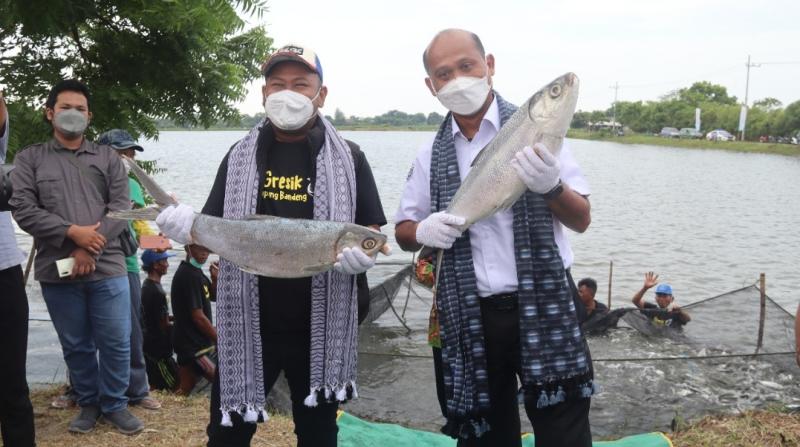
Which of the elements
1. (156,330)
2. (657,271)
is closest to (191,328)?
(156,330)

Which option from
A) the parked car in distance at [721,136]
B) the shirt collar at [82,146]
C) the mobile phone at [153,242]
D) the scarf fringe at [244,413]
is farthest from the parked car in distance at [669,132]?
the scarf fringe at [244,413]

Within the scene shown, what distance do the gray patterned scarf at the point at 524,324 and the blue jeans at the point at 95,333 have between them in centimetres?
271

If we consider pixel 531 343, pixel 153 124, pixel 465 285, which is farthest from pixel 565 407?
pixel 153 124

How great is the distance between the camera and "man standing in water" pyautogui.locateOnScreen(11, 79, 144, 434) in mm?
4402

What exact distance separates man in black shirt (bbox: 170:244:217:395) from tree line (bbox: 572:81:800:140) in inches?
2773

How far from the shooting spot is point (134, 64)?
6.37m

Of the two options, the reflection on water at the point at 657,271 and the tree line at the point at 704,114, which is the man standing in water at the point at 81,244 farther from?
the tree line at the point at 704,114

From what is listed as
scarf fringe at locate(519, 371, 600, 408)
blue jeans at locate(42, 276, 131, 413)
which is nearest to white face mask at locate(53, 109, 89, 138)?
blue jeans at locate(42, 276, 131, 413)

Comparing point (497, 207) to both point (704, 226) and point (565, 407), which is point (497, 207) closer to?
point (565, 407)

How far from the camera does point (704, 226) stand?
2466 cm

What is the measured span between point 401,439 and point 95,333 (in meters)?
2.30

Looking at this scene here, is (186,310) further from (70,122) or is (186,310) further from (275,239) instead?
(275,239)

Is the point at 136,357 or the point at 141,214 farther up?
the point at 141,214

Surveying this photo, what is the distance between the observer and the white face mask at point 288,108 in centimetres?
306
